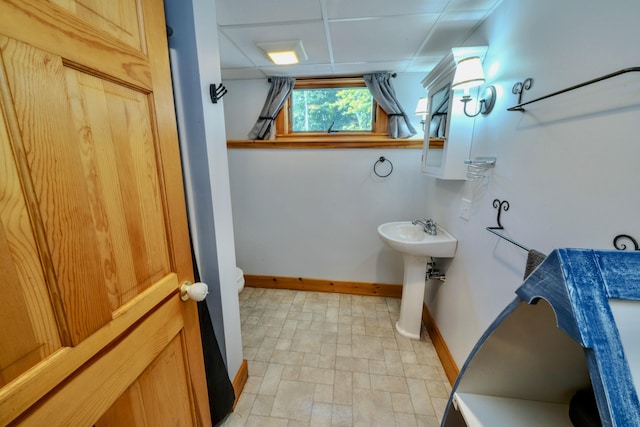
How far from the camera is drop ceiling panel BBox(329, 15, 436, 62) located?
1.40 m

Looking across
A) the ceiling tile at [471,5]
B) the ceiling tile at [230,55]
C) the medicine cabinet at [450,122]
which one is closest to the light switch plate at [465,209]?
the medicine cabinet at [450,122]

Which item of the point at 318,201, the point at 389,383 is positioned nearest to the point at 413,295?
the point at 389,383

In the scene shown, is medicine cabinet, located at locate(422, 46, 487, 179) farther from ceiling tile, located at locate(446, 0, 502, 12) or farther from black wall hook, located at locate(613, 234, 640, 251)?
black wall hook, located at locate(613, 234, 640, 251)

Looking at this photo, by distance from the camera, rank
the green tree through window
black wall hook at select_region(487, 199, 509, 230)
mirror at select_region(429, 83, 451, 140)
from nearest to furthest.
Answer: black wall hook at select_region(487, 199, 509, 230)
mirror at select_region(429, 83, 451, 140)
the green tree through window

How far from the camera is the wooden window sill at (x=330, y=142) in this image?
2152 mm

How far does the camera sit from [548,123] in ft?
2.99

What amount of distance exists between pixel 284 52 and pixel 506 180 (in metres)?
1.64

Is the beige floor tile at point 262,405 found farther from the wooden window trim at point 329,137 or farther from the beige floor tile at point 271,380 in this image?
the wooden window trim at point 329,137

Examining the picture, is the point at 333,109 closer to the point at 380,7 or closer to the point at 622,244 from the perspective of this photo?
the point at 380,7

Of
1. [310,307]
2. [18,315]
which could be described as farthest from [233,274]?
[310,307]

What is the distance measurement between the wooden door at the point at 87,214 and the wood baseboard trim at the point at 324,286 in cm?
186

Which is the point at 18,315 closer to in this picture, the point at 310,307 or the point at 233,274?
the point at 233,274

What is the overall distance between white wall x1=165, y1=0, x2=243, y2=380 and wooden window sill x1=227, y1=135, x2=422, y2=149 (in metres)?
1.15

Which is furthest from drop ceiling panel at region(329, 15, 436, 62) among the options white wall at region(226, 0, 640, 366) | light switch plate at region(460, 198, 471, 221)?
light switch plate at region(460, 198, 471, 221)
